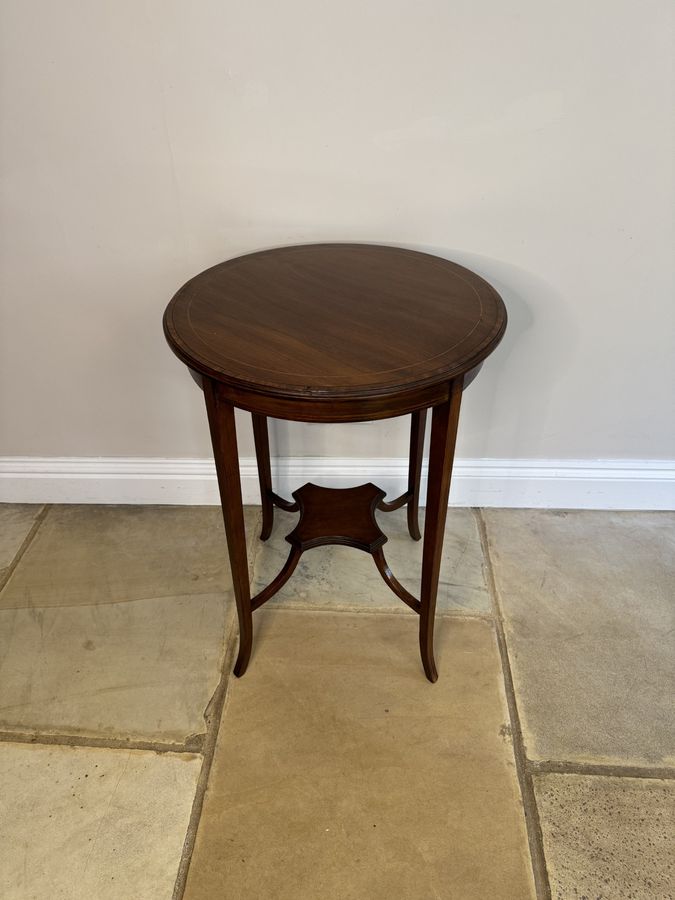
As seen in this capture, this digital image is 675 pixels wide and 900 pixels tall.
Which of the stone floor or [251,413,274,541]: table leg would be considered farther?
[251,413,274,541]: table leg

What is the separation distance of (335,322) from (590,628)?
1.07m

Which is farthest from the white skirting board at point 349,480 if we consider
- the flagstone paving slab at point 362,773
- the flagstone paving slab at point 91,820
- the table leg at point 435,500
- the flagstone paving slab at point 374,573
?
the flagstone paving slab at point 91,820

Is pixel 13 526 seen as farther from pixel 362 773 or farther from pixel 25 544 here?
pixel 362 773

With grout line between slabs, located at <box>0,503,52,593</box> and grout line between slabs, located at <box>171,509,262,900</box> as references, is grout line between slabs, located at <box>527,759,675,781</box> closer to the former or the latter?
grout line between slabs, located at <box>171,509,262,900</box>

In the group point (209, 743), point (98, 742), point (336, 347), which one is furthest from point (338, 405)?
point (98, 742)

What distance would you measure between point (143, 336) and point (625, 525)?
1547 mm

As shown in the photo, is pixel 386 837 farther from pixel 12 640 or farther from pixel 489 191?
pixel 489 191

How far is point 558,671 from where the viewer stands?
1.56 meters

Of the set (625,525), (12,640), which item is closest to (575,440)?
(625,525)

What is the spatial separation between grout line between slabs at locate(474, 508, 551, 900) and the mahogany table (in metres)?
0.20

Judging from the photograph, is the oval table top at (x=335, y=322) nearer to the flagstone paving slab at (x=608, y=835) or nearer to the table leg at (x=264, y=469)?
the table leg at (x=264, y=469)

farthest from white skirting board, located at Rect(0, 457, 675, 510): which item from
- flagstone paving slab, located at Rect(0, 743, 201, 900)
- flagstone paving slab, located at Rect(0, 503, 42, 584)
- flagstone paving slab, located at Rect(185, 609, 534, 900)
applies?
flagstone paving slab, located at Rect(0, 743, 201, 900)

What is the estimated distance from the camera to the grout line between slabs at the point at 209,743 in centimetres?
122

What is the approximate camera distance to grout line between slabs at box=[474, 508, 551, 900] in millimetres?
1207
